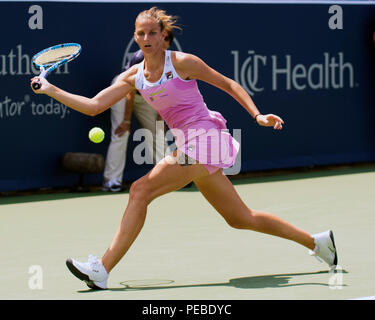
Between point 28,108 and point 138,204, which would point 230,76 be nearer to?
point 28,108

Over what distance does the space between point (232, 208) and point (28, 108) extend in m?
5.06

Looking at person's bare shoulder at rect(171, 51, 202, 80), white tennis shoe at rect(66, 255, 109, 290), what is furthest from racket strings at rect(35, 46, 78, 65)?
white tennis shoe at rect(66, 255, 109, 290)

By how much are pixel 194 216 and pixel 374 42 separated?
17.6ft

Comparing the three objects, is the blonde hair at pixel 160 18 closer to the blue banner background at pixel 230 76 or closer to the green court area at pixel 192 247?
the green court area at pixel 192 247

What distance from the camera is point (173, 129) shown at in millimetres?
6215

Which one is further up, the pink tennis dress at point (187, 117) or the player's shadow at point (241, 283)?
the pink tennis dress at point (187, 117)

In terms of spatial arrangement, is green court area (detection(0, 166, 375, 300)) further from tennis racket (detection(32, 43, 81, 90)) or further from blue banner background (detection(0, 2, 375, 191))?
tennis racket (detection(32, 43, 81, 90))

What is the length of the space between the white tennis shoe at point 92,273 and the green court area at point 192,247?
59 mm

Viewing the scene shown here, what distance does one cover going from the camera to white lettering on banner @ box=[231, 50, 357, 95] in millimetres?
12312

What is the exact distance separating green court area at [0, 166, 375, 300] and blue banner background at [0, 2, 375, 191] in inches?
26.2

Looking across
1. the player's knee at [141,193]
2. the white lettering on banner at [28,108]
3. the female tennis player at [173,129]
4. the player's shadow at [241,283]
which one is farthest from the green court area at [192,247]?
the white lettering on banner at [28,108]

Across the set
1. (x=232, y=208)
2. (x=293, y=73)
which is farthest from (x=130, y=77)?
(x=293, y=73)

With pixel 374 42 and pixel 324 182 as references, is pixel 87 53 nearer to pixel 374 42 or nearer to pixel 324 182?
pixel 324 182

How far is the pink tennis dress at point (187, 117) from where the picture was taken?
6098 mm
